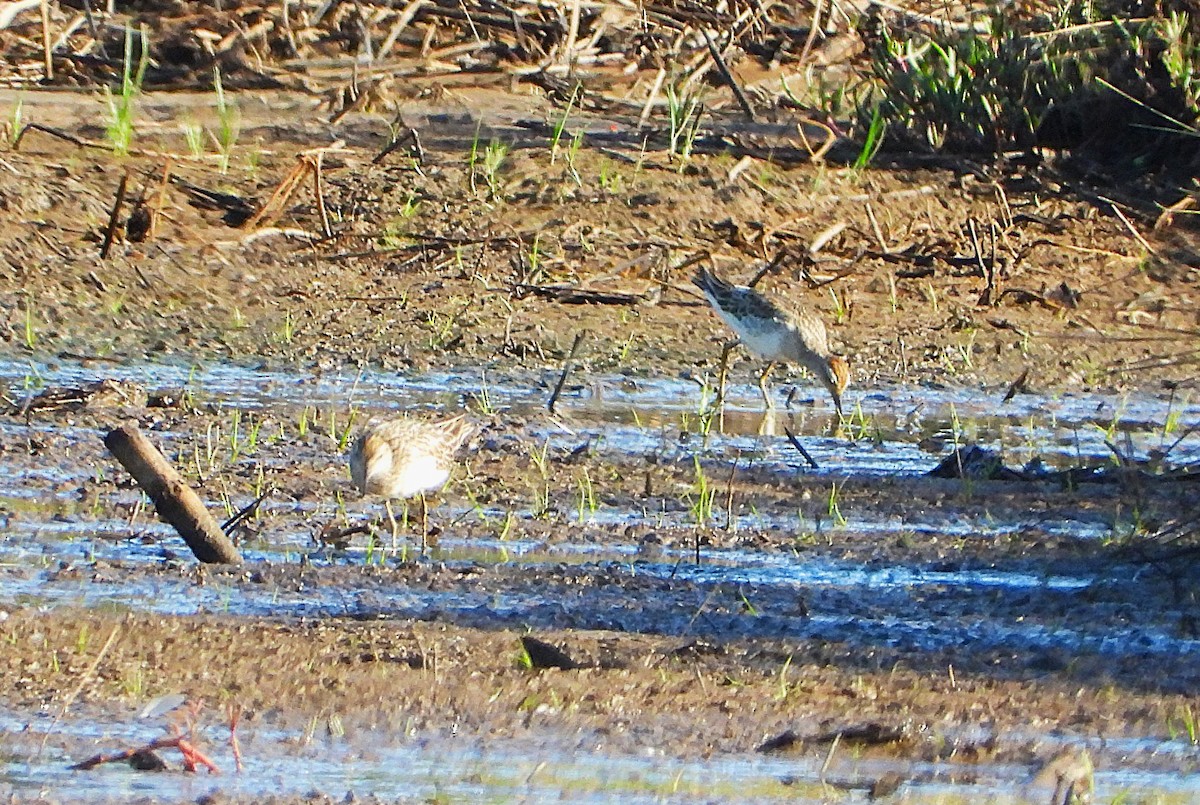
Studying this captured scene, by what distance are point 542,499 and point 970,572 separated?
5.06 feet

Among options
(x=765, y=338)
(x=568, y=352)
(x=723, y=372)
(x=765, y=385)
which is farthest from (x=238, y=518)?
(x=765, y=385)

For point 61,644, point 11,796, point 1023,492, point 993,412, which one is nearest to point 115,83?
point 993,412

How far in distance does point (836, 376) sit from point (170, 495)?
429 centimetres

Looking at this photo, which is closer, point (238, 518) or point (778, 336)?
point (238, 518)

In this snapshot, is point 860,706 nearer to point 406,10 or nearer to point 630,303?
point 630,303

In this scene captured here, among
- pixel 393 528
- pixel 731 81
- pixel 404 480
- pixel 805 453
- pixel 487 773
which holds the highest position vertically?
pixel 487 773

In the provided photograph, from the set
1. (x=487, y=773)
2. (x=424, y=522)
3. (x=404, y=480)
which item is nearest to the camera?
(x=487, y=773)

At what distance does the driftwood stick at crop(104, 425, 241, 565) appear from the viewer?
6.36 meters

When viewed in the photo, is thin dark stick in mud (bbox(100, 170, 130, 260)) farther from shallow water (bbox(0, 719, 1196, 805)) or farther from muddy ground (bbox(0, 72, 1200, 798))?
shallow water (bbox(0, 719, 1196, 805))

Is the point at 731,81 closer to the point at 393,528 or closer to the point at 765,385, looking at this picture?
the point at 765,385

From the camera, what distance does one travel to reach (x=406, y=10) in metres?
14.0

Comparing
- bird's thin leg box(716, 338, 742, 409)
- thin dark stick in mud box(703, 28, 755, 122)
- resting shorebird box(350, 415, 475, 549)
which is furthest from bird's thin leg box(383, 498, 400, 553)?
thin dark stick in mud box(703, 28, 755, 122)

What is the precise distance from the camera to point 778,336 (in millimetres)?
10367

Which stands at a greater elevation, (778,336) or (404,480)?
(404,480)
